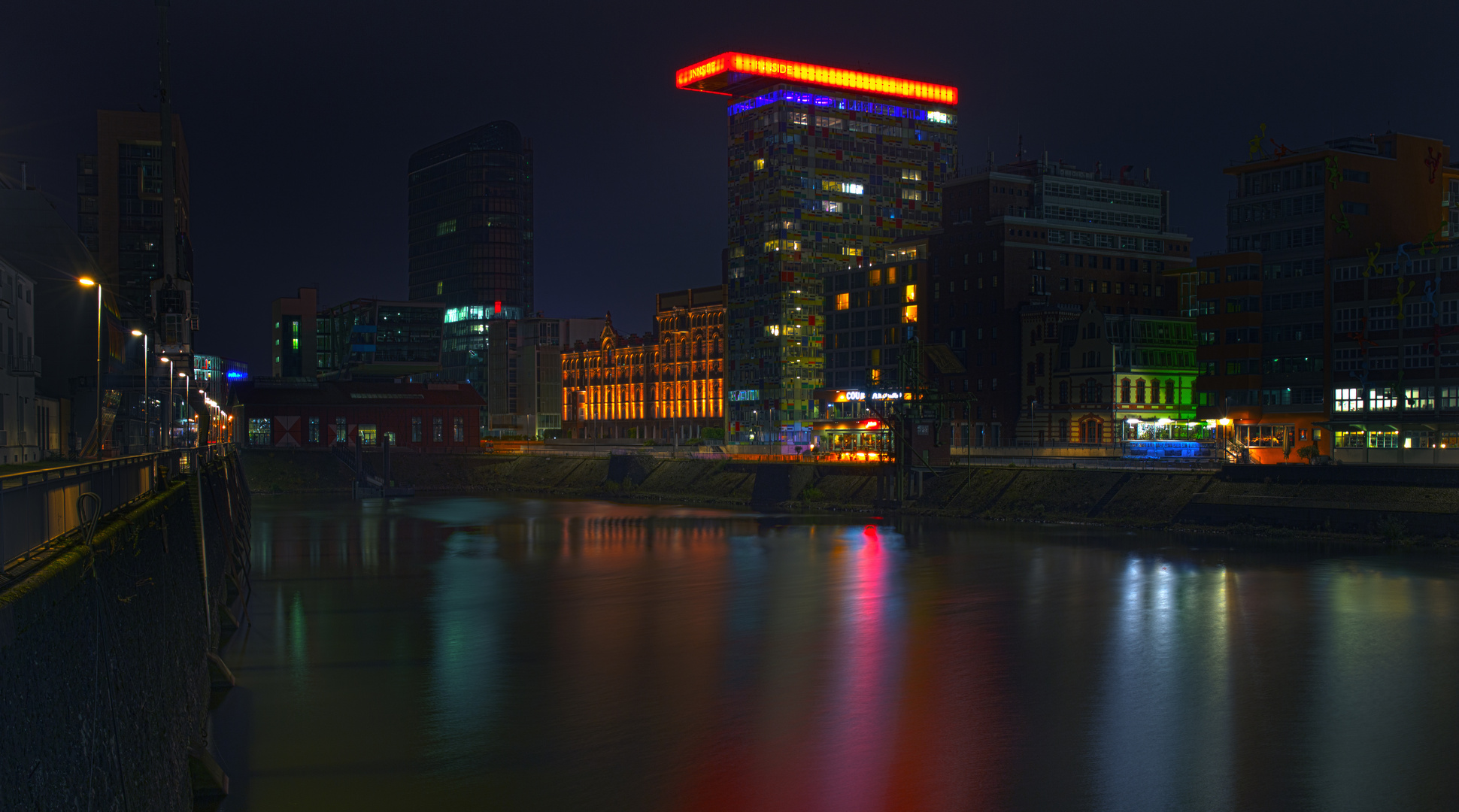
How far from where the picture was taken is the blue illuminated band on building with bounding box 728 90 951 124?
170000 mm

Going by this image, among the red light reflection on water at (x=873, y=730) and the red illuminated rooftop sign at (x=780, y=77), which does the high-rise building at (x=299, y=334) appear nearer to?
the red illuminated rooftop sign at (x=780, y=77)

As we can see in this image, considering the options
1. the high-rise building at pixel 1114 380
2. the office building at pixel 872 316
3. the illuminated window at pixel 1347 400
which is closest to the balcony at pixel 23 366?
the high-rise building at pixel 1114 380

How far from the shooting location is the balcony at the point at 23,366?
1895 inches

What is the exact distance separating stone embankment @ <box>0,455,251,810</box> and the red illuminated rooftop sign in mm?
154665

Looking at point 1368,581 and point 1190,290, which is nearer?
point 1368,581

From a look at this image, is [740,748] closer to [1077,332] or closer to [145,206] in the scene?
[1077,332]

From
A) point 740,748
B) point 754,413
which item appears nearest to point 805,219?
point 754,413

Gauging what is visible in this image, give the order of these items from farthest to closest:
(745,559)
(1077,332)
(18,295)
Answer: (1077,332)
(745,559)
(18,295)

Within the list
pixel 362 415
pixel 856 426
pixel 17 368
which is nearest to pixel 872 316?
pixel 856 426

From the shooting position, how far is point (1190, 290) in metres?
124

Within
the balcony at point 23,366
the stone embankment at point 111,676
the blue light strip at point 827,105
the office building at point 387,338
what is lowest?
the stone embankment at point 111,676

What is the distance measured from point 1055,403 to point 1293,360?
70.9 feet

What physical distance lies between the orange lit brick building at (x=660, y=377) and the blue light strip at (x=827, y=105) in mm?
29127

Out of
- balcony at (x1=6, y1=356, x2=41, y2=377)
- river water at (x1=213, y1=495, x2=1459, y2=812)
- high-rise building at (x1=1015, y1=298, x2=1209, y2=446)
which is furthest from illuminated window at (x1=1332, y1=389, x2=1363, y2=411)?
balcony at (x1=6, y1=356, x2=41, y2=377)
